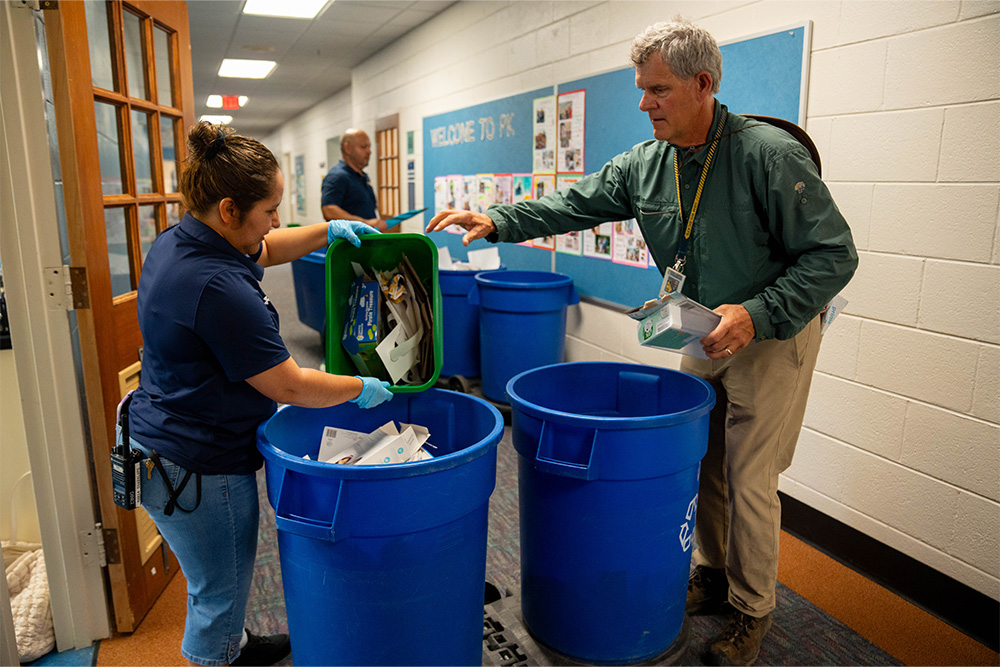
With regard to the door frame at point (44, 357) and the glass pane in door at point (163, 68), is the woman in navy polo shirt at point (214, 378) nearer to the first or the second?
the door frame at point (44, 357)

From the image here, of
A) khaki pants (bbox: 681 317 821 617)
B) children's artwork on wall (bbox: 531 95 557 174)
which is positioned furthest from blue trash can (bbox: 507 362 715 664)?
children's artwork on wall (bbox: 531 95 557 174)

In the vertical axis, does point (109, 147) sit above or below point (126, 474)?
above

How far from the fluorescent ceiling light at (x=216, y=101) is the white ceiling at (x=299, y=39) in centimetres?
49

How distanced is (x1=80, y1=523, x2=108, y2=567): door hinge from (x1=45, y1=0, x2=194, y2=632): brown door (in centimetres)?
2

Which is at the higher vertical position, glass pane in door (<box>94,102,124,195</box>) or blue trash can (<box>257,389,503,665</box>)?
glass pane in door (<box>94,102,124,195</box>)

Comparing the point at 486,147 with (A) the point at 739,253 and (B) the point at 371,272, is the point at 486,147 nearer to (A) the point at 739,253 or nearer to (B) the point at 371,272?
(B) the point at 371,272

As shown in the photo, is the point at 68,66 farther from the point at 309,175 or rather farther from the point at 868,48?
the point at 309,175

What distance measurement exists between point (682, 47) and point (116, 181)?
170cm

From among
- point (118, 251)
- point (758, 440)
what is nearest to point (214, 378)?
point (118, 251)

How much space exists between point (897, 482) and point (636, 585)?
1.12 m

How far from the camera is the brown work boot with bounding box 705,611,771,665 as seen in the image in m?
1.77

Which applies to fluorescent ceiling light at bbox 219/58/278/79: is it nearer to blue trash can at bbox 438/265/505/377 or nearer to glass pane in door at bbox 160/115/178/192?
blue trash can at bbox 438/265/505/377

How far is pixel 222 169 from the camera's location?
51.3 inches

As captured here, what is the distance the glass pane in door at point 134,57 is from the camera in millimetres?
2105
